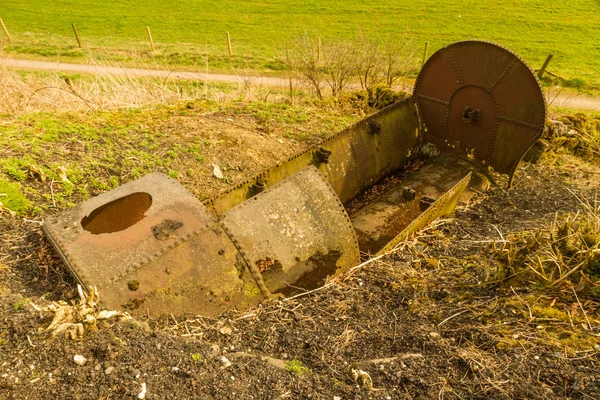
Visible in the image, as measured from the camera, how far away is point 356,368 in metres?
2.55

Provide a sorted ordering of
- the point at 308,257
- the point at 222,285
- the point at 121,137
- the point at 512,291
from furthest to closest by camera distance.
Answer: the point at 121,137, the point at 308,257, the point at 512,291, the point at 222,285

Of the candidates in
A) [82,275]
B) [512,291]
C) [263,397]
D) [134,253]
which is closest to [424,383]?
[263,397]

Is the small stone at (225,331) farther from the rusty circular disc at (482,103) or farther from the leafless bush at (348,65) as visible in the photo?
the leafless bush at (348,65)

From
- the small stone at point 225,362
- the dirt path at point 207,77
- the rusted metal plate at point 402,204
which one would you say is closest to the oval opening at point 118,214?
the small stone at point 225,362

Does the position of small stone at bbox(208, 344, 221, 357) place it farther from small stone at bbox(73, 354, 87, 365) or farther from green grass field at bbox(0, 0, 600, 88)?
green grass field at bbox(0, 0, 600, 88)

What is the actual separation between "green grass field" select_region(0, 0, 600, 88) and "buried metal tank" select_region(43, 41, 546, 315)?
1401cm

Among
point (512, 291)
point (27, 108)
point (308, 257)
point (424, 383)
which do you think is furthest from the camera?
point (27, 108)

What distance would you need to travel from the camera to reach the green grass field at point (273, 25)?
19.7m

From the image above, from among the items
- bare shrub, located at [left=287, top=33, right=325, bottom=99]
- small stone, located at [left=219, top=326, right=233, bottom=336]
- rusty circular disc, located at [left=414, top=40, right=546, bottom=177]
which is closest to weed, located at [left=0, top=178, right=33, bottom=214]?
small stone, located at [left=219, top=326, right=233, bottom=336]

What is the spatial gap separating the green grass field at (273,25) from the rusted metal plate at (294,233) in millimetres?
16111

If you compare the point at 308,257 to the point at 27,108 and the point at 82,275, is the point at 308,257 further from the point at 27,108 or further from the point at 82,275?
the point at 27,108

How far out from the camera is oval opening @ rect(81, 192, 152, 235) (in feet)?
9.82

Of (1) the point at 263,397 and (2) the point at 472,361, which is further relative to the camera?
(2) the point at 472,361

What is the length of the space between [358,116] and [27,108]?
6.24 metres
